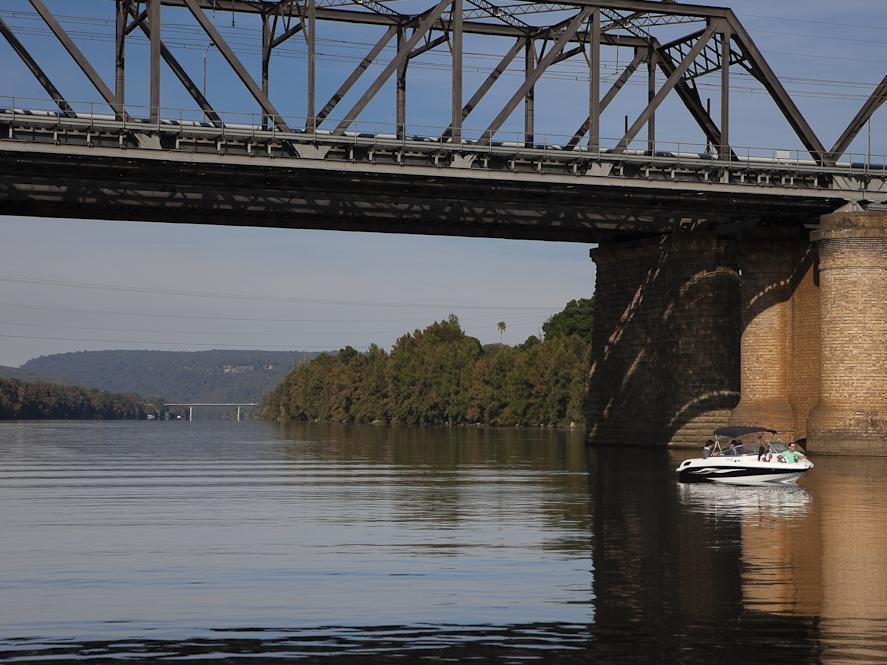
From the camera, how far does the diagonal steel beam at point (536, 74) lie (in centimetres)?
7012

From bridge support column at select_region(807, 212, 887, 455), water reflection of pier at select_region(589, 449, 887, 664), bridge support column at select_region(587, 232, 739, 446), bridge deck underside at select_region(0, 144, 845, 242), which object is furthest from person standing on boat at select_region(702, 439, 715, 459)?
bridge support column at select_region(587, 232, 739, 446)

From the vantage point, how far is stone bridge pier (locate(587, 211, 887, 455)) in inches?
2904

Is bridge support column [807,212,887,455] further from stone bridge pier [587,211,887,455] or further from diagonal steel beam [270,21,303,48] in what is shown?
diagonal steel beam [270,21,303,48]

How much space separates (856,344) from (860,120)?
12.1m

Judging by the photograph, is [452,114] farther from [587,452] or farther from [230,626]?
[230,626]

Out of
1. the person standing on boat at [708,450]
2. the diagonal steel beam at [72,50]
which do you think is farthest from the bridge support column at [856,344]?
the diagonal steel beam at [72,50]

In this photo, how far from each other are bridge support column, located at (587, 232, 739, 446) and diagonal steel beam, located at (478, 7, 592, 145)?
1690 cm

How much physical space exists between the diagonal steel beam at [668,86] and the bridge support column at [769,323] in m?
11.3

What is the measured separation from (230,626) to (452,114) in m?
52.8

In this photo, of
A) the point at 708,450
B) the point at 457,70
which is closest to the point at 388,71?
the point at 457,70

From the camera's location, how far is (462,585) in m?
25.0

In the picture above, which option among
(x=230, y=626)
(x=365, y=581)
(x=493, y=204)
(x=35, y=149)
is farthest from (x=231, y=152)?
(x=230, y=626)

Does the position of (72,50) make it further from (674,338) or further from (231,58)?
(674,338)

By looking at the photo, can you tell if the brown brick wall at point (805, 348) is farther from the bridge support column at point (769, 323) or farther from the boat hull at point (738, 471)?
the boat hull at point (738, 471)
